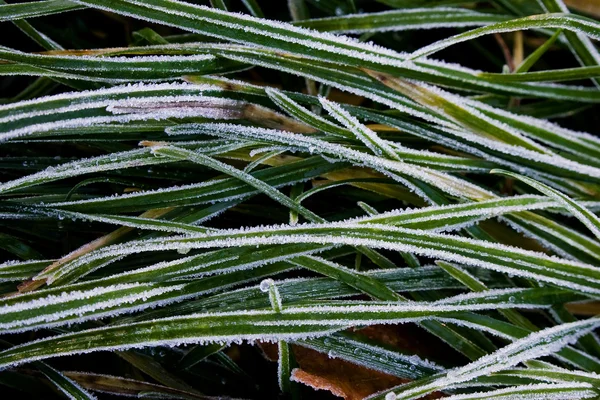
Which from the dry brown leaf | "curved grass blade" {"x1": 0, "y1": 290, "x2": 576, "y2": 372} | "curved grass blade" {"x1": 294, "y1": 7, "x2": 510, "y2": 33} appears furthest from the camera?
"curved grass blade" {"x1": 294, "y1": 7, "x2": 510, "y2": 33}

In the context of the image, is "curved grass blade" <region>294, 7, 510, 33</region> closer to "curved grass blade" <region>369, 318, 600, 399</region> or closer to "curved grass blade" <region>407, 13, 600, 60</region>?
"curved grass blade" <region>407, 13, 600, 60</region>

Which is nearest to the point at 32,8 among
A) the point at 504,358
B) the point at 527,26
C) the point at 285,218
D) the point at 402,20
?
the point at 285,218

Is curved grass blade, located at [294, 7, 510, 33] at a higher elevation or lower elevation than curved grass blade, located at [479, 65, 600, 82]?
higher

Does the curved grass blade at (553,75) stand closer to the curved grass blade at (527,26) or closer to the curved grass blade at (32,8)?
the curved grass blade at (527,26)

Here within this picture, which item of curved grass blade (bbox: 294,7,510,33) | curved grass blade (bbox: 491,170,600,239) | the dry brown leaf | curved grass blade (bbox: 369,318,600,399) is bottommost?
curved grass blade (bbox: 369,318,600,399)

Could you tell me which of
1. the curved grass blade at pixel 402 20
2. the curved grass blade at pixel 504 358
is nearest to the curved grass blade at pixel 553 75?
the curved grass blade at pixel 402 20

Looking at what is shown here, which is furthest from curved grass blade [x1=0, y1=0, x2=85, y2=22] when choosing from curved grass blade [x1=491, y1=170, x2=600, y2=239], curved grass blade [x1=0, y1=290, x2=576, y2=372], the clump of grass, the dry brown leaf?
curved grass blade [x1=491, y1=170, x2=600, y2=239]

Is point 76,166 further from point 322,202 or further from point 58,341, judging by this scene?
point 322,202

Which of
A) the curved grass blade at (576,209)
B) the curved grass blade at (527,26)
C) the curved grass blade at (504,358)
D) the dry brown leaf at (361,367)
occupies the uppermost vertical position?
the curved grass blade at (527,26)

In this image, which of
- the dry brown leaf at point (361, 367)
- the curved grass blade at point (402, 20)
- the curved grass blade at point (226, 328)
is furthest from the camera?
the curved grass blade at point (402, 20)
